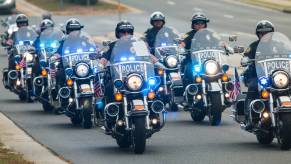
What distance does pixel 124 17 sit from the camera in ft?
176

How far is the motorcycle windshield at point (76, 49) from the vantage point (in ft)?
68.2

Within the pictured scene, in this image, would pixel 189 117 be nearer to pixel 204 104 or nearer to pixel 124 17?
pixel 204 104

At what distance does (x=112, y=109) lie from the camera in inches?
639

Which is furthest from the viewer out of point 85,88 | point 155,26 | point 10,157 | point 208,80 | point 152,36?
point 155,26

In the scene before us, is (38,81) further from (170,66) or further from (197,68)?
(197,68)

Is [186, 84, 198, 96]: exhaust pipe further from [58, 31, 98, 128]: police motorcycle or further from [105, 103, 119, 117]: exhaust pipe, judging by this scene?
[105, 103, 119, 117]: exhaust pipe

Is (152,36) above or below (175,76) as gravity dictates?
above

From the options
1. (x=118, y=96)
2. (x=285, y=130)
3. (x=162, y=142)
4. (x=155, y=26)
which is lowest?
(x=162, y=142)

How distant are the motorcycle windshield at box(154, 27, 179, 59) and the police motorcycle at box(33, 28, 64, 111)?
195 cm

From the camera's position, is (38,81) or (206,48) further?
(38,81)

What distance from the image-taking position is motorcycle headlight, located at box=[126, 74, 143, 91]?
15986mm

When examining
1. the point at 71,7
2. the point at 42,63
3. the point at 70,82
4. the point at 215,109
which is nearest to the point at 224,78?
the point at 215,109

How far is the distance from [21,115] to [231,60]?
43.2ft

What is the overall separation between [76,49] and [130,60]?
436 centimetres
